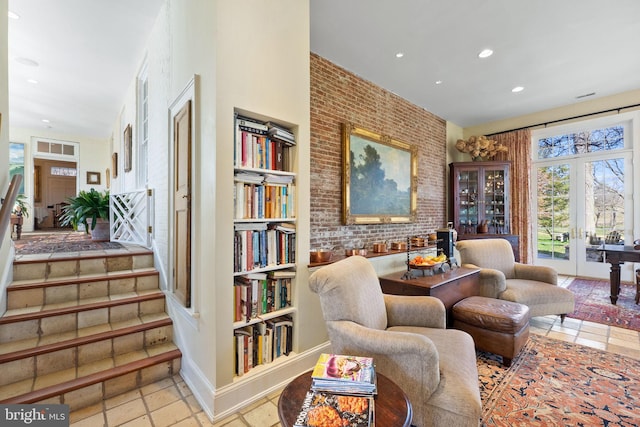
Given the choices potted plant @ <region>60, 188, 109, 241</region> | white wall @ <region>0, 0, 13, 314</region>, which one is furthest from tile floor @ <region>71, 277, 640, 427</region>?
potted plant @ <region>60, 188, 109, 241</region>

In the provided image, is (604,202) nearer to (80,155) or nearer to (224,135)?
(224,135)

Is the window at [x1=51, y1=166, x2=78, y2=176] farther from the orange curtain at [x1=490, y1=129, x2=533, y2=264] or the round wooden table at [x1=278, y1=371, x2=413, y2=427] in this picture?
the orange curtain at [x1=490, y1=129, x2=533, y2=264]

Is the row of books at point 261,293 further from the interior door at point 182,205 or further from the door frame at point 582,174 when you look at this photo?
the door frame at point 582,174

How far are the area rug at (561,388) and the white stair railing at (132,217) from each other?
3711 millimetres

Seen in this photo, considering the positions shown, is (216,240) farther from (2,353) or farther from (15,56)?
(15,56)

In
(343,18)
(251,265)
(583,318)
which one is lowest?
(583,318)

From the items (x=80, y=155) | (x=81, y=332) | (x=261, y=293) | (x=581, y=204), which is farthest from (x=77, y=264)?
(x=581, y=204)

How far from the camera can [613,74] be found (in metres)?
3.88

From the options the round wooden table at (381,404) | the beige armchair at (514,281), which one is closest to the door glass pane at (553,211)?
the beige armchair at (514,281)

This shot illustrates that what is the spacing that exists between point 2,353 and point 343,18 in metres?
3.88

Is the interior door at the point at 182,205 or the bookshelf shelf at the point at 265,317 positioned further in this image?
the interior door at the point at 182,205

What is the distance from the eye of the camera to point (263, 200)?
2021 millimetres

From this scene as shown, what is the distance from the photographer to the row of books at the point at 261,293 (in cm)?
187

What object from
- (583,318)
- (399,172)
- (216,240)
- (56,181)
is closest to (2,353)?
(216,240)
